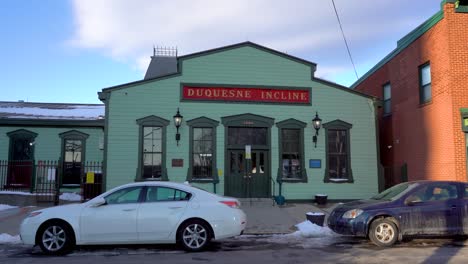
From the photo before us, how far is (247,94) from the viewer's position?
18094mm

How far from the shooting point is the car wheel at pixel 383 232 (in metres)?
9.62

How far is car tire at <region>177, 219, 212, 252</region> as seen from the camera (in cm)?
901

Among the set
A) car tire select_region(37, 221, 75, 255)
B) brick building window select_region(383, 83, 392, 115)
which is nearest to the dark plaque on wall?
car tire select_region(37, 221, 75, 255)

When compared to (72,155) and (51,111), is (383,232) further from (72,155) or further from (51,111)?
(51,111)

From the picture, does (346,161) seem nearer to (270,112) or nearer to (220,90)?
(270,112)

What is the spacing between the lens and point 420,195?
32.9 ft

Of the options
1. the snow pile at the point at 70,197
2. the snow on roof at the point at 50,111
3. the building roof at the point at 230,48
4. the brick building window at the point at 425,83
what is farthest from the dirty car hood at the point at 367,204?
the snow on roof at the point at 50,111

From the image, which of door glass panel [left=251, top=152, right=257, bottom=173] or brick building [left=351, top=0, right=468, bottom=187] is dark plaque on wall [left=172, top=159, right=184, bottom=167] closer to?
door glass panel [left=251, top=152, right=257, bottom=173]

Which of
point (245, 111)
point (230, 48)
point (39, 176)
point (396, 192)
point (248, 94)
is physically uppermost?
point (230, 48)

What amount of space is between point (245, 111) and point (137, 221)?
32.2 ft

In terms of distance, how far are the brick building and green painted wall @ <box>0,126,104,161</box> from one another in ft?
46.4

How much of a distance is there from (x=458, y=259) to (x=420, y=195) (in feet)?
6.89

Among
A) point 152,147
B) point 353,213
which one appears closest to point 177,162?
point 152,147

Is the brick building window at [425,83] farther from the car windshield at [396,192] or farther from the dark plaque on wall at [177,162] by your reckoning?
the dark plaque on wall at [177,162]
